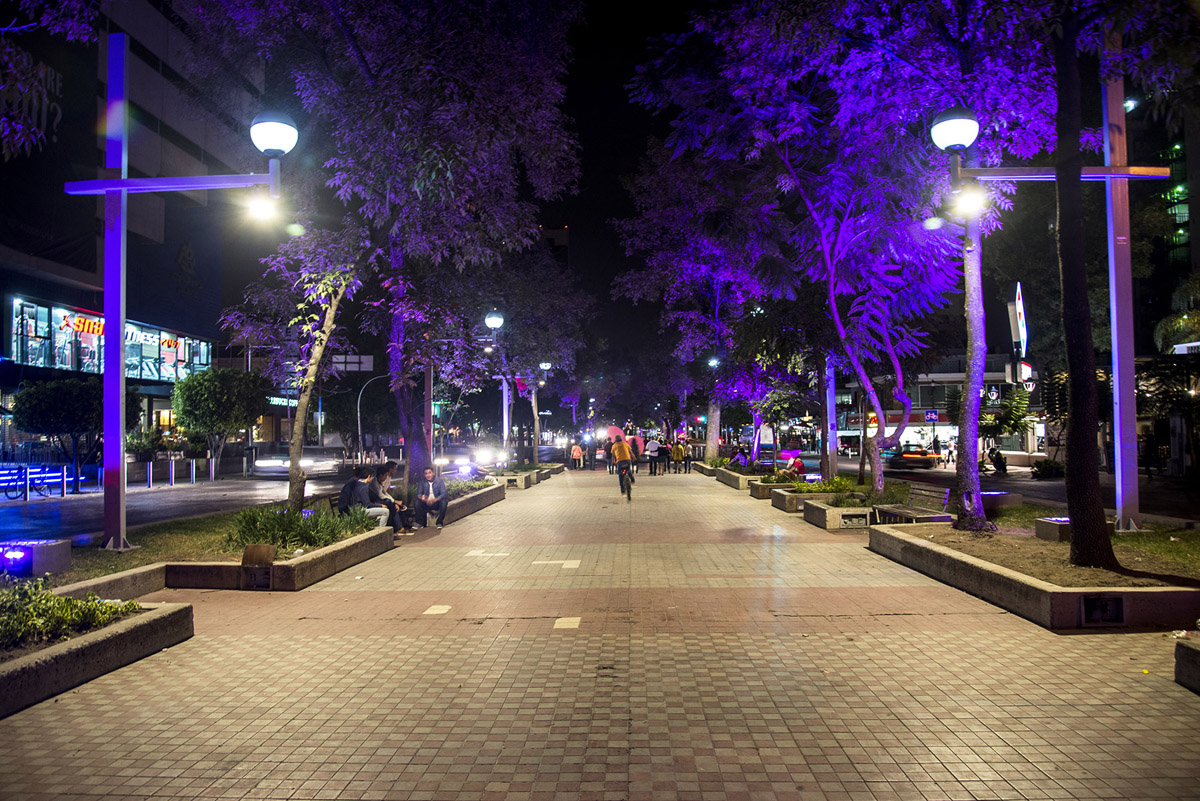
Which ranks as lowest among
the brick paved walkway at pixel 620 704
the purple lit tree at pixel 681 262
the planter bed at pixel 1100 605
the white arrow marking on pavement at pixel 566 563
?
the white arrow marking on pavement at pixel 566 563

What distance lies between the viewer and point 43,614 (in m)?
5.86

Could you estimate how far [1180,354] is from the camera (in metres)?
24.7

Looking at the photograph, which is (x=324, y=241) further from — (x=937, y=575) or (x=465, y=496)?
(x=937, y=575)

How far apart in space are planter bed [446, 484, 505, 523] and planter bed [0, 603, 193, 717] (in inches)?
343

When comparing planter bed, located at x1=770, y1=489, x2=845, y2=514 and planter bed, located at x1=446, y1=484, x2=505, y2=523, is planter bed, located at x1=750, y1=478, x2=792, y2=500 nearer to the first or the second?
planter bed, located at x1=770, y1=489, x2=845, y2=514

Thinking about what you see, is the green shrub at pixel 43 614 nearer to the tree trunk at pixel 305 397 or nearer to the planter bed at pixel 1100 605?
the tree trunk at pixel 305 397

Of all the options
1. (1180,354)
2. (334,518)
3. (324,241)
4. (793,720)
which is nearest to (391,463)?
(334,518)

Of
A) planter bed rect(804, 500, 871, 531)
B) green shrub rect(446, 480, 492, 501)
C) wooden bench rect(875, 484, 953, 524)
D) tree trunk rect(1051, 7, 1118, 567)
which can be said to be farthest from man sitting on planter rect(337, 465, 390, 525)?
tree trunk rect(1051, 7, 1118, 567)

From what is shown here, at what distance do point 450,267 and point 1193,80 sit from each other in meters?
14.5

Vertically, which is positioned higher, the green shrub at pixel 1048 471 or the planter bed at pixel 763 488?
the planter bed at pixel 763 488

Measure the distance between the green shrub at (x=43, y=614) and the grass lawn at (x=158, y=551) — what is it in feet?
6.49

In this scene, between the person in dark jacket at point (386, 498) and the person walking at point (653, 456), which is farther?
the person walking at point (653, 456)

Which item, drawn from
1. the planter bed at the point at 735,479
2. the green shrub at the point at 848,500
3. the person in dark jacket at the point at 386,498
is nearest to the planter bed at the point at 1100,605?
the green shrub at the point at 848,500

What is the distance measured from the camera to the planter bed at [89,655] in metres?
5.01
